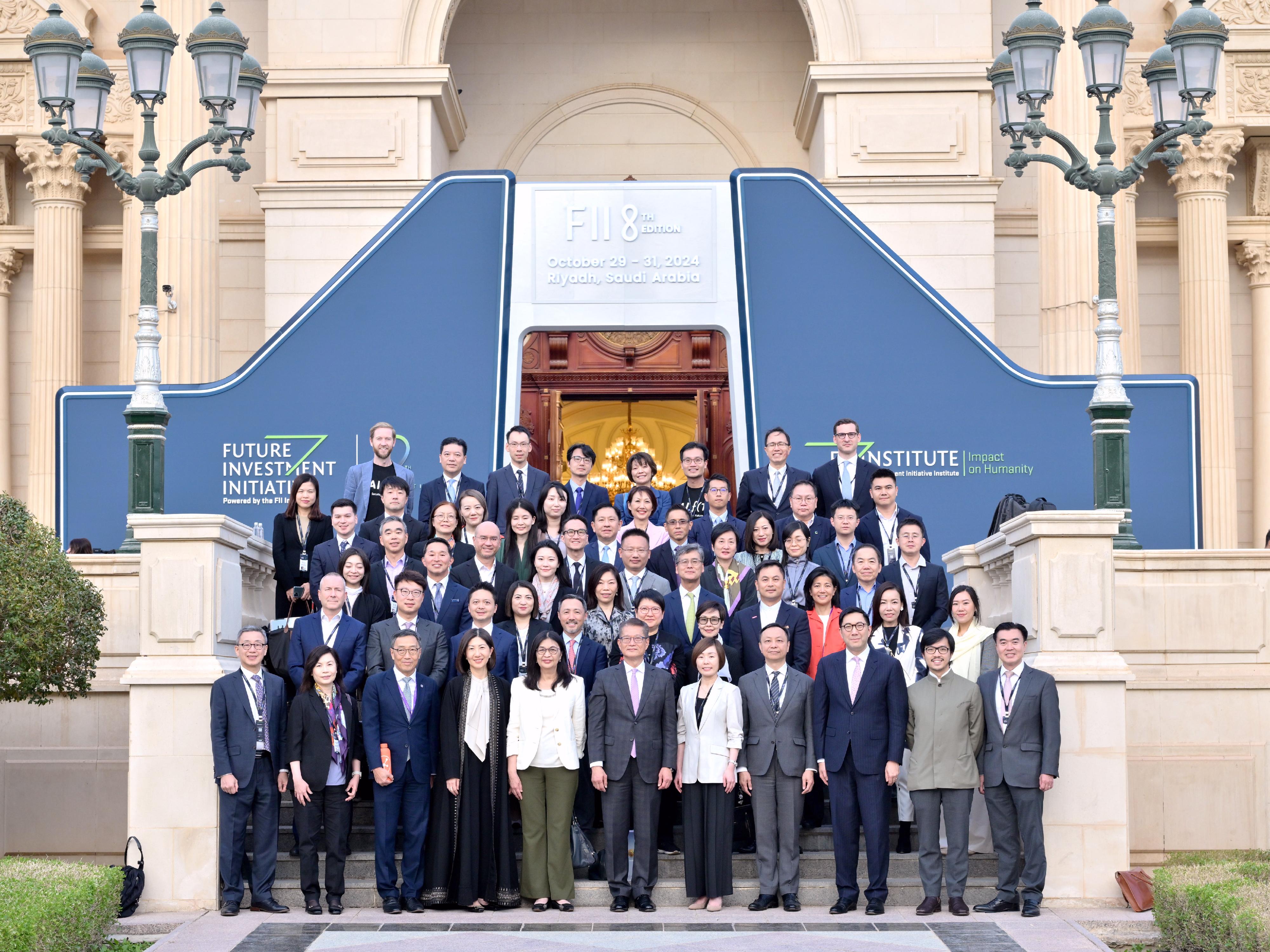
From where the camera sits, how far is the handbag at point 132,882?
10.5m

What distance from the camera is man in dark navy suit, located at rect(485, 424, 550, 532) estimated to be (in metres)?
13.0

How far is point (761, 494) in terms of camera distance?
43.0ft

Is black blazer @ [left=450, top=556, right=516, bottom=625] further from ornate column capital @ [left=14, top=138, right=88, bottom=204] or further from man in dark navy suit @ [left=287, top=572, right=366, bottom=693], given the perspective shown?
ornate column capital @ [left=14, top=138, right=88, bottom=204]

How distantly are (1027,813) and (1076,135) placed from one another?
44.4 ft

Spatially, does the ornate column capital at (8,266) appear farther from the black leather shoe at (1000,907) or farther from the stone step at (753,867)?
the black leather shoe at (1000,907)

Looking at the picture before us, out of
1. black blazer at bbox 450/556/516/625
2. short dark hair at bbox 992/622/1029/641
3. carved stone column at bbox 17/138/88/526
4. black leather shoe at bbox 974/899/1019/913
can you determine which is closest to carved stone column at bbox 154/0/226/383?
carved stone column at bbox 17/138/88/526

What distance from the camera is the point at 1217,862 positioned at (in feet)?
34.6

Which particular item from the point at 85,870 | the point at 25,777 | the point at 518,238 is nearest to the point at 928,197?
the point at 518,238

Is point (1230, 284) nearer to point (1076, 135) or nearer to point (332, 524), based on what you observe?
point (1076, 135)

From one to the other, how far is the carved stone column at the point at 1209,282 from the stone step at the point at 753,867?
1294 centimetres

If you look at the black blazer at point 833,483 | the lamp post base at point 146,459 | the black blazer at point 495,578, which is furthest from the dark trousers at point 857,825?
the lamp post base at point 146,459

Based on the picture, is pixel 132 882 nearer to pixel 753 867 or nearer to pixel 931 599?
pixel 753 867

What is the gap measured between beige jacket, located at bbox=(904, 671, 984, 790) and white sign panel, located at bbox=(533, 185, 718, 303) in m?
7.34

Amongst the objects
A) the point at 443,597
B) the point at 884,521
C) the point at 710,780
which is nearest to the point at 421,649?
the point at 443,597
